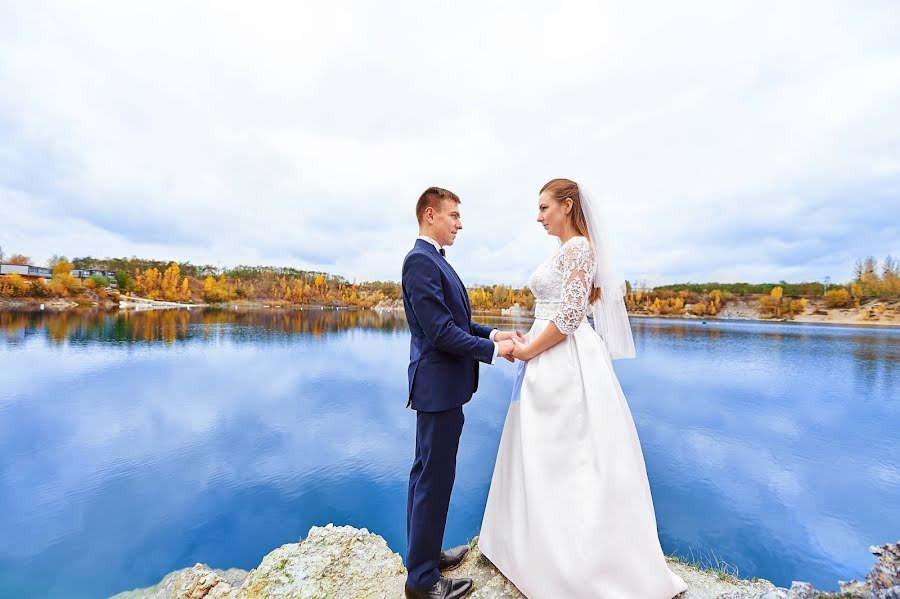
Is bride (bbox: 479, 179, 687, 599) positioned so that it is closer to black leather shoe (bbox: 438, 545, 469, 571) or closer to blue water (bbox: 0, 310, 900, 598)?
black leather shoe (bbox: 438, 545, 469, 571)

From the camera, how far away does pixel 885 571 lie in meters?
1.91

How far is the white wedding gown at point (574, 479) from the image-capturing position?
1.89m

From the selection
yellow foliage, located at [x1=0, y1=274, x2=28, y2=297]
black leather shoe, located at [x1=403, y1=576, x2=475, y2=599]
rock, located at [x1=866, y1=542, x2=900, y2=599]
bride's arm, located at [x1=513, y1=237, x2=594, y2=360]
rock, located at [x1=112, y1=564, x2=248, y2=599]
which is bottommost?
rock, located at [x1=112, y1=564, x2=248, y2=599]

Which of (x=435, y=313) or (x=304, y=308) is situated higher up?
(x=435, y=313)

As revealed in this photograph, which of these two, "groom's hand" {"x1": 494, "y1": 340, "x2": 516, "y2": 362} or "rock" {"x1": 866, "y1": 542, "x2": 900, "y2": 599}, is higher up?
"groom's hand" {"x1": 494, "y1": 340, "x2": 516, "y2": 362}

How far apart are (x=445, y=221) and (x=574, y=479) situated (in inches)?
62.0

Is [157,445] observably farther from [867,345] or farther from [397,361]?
[867,345]

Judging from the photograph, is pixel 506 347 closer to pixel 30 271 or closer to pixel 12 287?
pixel 12 287

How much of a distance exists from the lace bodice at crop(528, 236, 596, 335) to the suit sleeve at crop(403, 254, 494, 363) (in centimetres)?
47

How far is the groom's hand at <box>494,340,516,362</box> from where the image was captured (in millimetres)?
2118

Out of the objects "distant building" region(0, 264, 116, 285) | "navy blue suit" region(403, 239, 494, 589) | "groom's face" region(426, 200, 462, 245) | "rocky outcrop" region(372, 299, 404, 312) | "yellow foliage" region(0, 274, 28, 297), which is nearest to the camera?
"navy blue suit" region(403, 239, 494, 589)

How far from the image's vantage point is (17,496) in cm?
871

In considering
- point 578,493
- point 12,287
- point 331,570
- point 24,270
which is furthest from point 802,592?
point 24,270

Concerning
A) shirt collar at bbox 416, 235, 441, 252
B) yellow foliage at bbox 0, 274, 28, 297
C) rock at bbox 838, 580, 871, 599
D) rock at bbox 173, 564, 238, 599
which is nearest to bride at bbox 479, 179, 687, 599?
shirt collar at bbox 416, 235, 441, 252
